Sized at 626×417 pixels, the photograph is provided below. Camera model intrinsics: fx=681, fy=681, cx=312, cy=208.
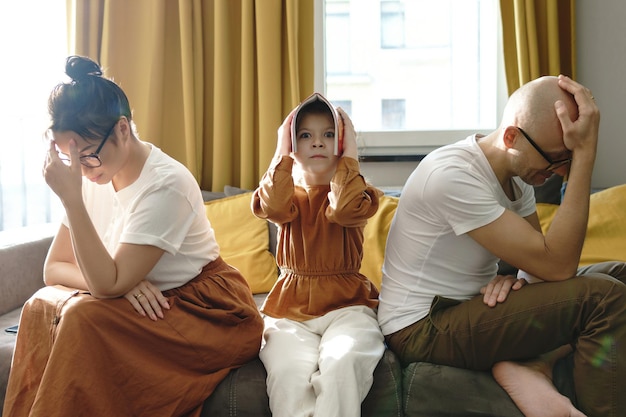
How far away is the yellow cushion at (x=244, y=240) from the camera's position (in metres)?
2.50

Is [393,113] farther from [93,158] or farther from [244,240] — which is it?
[93,158]

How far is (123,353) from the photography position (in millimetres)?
1530

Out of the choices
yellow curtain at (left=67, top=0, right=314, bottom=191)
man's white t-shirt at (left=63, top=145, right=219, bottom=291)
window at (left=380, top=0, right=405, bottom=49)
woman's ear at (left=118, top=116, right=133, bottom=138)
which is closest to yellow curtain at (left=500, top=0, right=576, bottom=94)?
window at (left=380, top=0, right=405, bottom=49)

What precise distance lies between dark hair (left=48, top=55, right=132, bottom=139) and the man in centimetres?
75

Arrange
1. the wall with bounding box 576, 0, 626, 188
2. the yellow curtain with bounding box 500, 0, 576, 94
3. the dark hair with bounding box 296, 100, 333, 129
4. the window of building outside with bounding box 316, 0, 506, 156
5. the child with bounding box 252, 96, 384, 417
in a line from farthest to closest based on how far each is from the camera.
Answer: the window of building outside with bounding box 316, 0, 506, 156
the wall with bounding box 576, 0, 626, 188
the yellow curtain with bounding box 500, 0, 576, 94
the dark hair with bounding box 296, 100, 333, 129
the child with bounding box 252, 96, 384, 417

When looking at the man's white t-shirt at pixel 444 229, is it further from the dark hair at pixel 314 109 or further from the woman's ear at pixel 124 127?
the woman's ear at pixel 124 127

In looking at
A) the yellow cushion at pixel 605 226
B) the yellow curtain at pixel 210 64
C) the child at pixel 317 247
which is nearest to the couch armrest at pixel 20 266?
the yellow curtain at pixel 210 64

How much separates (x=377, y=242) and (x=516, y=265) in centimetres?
92

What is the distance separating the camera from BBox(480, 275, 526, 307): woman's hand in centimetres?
157

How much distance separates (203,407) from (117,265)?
1.29 ft

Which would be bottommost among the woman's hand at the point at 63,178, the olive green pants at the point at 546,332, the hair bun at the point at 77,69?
the olive green pants at the point at 546,332

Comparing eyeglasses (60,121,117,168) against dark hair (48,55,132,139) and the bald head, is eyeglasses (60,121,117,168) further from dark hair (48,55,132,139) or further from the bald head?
the bald head

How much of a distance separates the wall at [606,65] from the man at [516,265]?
1.47m

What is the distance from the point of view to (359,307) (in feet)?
6.01
